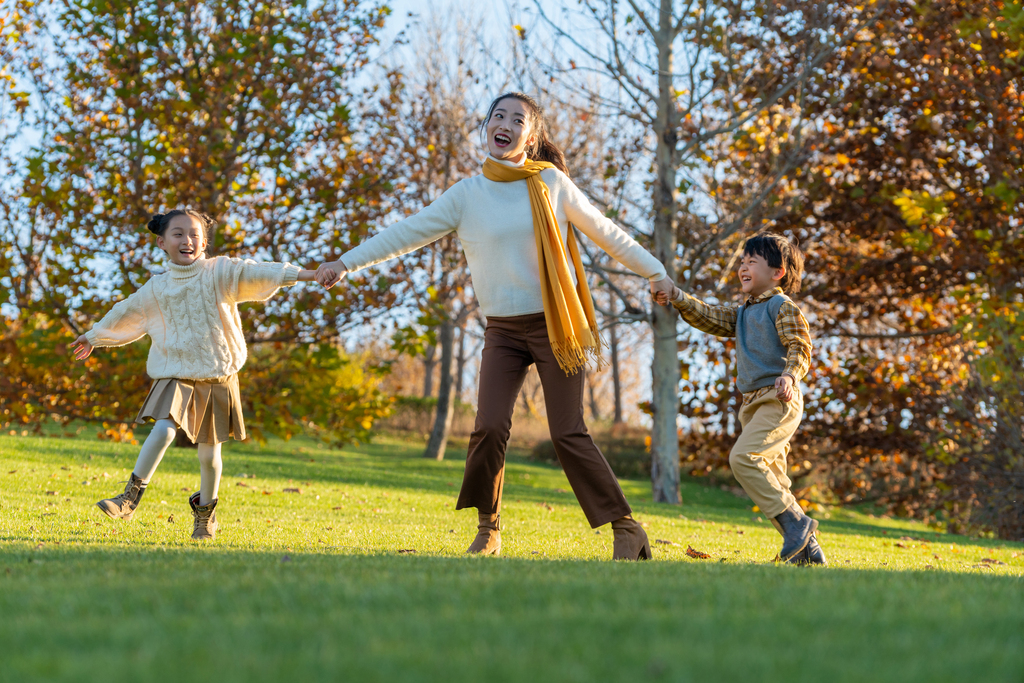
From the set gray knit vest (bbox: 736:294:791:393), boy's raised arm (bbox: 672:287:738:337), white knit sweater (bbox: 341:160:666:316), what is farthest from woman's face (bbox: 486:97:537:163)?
gray knit vest (bbox: 736:294:791:393)

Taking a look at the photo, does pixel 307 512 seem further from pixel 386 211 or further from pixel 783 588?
pixel 386 211

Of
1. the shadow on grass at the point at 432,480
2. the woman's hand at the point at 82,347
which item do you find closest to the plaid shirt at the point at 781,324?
the woman's hand at the point at 82,347

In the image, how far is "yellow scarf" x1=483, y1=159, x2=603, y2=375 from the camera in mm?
4473

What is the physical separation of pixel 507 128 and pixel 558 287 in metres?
0.95

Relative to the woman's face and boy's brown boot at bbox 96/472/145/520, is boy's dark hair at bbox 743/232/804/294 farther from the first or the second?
boy's brown boot at bbox 96/472/145/520

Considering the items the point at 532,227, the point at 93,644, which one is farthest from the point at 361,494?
the point at 93,644

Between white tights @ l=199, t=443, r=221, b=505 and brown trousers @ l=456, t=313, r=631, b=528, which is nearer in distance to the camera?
brown trousers @ l=456, t=313, r=631, b=528

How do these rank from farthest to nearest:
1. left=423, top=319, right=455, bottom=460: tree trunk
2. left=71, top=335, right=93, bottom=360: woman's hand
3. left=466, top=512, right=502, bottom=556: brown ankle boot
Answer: left=423, top=319, right=455, bottom=460: tree trunk → left=71, top=335, right=93, bottom=360: woman's hand → left=466, top=512, right=502, bottom=556: brown ankle boot

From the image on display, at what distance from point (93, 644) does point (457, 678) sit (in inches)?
35.7

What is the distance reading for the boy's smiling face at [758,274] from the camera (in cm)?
506

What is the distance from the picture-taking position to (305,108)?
1381 cm

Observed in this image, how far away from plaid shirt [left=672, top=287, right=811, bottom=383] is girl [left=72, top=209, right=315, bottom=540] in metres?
2.32

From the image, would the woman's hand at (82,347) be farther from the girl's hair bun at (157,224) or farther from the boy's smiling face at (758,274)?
the boy's smiling face at (758,274)

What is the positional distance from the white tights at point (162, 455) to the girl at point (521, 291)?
129 centimetres
